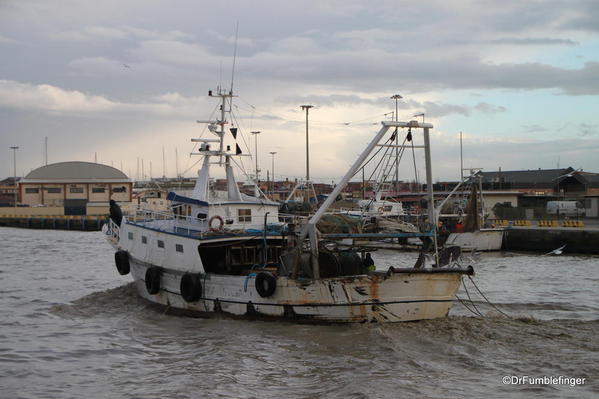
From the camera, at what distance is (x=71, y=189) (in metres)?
96.9

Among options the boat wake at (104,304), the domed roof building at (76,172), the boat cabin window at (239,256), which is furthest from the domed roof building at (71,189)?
the boat cabin window at (239,256)

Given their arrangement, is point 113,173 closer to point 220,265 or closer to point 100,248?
point 100,248

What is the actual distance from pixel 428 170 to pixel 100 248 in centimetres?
3871

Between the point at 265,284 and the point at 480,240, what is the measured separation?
2955 centimetres

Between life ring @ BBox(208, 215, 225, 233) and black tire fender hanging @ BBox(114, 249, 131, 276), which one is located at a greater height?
life ring @ BBox(208, 215, 225, 233)

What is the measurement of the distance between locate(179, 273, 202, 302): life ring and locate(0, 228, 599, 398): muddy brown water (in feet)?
2.49

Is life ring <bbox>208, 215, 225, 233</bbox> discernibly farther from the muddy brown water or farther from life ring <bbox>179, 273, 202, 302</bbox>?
the muddy brown water

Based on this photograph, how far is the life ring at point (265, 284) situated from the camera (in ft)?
56.6

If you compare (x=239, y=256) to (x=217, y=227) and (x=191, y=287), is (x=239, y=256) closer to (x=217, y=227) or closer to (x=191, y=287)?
(x=217, y=227)

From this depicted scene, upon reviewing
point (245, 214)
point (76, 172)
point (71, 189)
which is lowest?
point (245, 214)

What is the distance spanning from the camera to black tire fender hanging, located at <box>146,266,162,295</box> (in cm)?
2105

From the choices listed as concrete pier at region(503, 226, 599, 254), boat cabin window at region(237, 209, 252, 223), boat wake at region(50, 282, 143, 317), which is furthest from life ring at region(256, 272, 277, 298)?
concrete pier at region(503, 226, 599, 254)

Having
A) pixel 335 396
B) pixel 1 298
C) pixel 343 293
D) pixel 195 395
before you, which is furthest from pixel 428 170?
pixel 1 298

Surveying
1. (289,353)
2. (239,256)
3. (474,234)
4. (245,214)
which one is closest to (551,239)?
(474,234)
